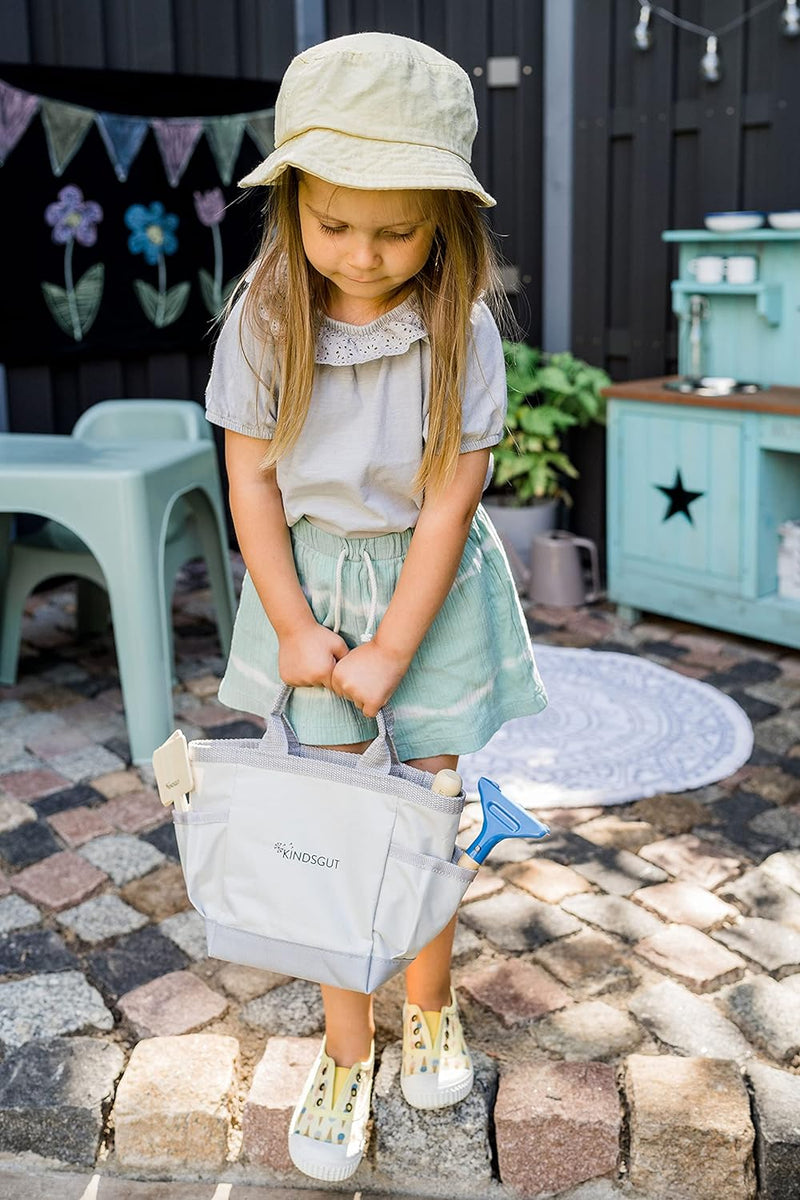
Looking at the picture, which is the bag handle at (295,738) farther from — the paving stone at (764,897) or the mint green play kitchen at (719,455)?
the mint green play kitchen at (719,455)

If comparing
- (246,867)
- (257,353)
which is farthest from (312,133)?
(246,867)

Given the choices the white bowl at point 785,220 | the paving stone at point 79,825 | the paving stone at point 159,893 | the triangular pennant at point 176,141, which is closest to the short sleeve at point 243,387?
the paving stone at point 159,893

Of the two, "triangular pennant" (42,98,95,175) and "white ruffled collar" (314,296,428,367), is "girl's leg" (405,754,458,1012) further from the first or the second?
"triangular pennant" (42,98,95,175)

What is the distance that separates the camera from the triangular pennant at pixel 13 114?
419 centimetres

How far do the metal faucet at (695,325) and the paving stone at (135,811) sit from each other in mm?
2363

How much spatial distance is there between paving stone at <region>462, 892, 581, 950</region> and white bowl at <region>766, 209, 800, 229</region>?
246 centimetres

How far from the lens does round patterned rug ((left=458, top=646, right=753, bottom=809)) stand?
3016mm

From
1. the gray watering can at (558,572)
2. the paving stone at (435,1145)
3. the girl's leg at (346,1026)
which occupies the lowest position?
the paving stone at (435,1145)

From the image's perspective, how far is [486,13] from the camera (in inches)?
191

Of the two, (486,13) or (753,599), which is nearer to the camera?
(753,599)

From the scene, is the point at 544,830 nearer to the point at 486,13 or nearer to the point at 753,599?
the point at 753,599

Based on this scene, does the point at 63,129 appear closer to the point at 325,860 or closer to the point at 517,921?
the point at 517,921

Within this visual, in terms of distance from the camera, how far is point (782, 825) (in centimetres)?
281

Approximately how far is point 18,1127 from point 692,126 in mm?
3837
